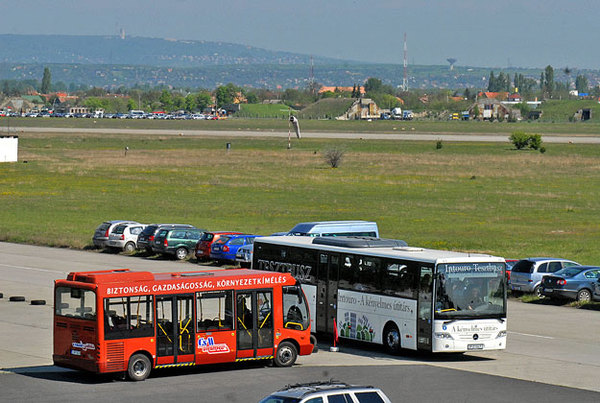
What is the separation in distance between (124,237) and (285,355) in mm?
29016

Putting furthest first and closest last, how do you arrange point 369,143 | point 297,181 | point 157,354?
point 369,143 → point 297,181 → point 157,354

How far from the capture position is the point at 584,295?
40.5 meters

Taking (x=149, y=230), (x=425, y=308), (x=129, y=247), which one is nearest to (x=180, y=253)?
(x=149, y=230)

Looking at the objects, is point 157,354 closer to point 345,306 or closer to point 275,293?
point 275,293

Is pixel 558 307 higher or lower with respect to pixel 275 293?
lower

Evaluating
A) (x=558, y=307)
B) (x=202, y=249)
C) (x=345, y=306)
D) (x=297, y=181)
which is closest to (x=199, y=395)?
(x=345, y=306)

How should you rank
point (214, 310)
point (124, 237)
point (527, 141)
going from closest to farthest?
point (214, 310), point (124, 237), point (527, 141)

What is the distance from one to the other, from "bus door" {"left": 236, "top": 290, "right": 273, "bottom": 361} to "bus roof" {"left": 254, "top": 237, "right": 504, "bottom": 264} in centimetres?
439

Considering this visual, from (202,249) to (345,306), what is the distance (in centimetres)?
2059

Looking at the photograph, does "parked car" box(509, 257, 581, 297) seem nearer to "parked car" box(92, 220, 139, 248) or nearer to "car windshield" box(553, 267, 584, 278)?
"car windshield" box(553, 267, 584, 278)

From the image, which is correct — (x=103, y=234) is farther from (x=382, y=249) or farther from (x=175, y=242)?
(x=382, y=249)

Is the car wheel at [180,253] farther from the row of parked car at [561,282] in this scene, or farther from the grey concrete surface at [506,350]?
the row of parked car at [561,282]

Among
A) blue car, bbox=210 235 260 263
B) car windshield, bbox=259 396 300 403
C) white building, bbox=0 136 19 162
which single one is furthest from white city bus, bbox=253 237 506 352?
white building, bbox=0 136 19 162

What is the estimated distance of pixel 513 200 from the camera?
82.2 meters
